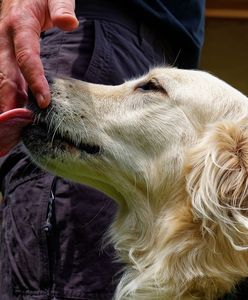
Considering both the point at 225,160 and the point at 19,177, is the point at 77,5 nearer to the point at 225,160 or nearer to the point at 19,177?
the point at 19,177

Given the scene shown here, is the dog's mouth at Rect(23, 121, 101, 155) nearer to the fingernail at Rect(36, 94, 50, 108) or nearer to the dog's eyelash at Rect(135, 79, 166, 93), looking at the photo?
the fingernail at Rect(36, 94, 50, 108)

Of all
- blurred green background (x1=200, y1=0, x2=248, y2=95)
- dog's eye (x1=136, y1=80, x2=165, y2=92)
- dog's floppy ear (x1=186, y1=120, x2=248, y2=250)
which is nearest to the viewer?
dog's floppy ear (x1=186, y1=120, x2=248, y2=250)

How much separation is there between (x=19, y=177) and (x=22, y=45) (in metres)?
0.58

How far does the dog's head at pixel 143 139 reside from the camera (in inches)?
86.5

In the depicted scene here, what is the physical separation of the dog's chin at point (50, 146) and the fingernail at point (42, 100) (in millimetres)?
72

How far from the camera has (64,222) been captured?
7.86ft

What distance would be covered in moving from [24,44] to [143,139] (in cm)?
48

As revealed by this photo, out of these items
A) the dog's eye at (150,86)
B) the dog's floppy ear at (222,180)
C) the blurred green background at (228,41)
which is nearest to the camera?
the dog's floppy ear at (222,180)

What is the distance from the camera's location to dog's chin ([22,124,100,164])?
223 cm

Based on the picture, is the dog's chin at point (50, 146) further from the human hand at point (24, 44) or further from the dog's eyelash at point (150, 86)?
the dog's eyelash at point (150, 86)

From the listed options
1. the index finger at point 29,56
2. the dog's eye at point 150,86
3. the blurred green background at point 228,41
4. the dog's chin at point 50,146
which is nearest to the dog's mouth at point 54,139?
the dog's chin at point 50,146

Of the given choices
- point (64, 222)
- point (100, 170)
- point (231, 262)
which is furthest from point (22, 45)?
point (231, 262)

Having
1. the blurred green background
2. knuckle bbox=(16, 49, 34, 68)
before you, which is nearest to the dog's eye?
knuckle bbox=(16, 49, 34, 68)

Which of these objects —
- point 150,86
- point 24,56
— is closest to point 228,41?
point 150,86
